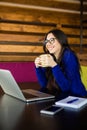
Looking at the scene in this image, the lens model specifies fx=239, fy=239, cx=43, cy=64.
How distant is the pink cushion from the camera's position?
277cm

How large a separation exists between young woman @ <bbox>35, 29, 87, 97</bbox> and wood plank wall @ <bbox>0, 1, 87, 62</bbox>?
108cm

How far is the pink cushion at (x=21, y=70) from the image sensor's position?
9.07 feet

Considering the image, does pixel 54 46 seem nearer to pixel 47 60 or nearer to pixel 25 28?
pixel 47 60

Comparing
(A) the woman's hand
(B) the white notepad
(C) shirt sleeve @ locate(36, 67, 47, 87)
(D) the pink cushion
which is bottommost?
(D) the pink cushion

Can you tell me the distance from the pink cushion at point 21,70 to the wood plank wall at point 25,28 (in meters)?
0.20

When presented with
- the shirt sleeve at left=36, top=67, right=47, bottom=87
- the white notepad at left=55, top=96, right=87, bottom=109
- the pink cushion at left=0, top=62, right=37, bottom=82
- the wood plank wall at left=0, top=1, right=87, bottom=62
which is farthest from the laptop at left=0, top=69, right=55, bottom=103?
the wood plank wall at left=0, top=1, right=87, bottom=62

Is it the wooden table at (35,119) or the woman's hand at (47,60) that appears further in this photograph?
the woman's hand at (47,60)

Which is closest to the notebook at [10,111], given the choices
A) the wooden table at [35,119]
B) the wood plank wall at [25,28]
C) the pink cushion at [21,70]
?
A: the wooden table at [35,119]

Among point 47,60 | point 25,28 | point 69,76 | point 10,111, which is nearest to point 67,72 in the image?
point 69,76

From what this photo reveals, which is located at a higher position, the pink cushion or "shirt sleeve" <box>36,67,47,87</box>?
"shirt sleeve" <box>36,67,47,87</box>

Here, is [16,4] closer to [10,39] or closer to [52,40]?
[10,39]

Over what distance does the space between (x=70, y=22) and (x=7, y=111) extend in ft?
8.01

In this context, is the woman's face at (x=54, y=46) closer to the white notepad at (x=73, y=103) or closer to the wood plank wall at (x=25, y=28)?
the white notepad at (x=73, y=103)

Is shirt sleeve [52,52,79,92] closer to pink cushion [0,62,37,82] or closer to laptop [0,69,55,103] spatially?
laptop [0,69,55,103]
